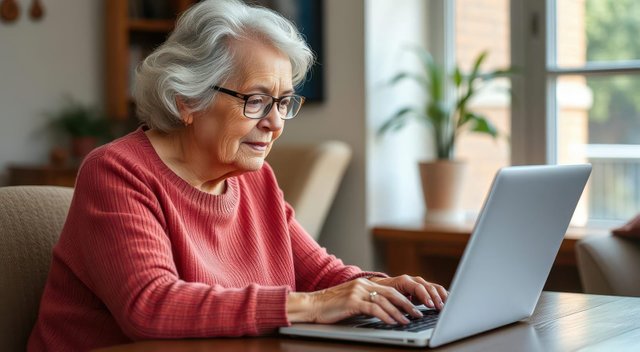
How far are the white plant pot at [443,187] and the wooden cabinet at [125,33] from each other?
1.37 meters

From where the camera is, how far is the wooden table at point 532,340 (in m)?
1.37

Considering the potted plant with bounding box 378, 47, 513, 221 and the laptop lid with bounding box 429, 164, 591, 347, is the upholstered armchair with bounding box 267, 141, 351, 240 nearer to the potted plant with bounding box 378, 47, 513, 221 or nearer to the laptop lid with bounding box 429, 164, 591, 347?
the potted plant with bounding box 378, 47, 513, 221

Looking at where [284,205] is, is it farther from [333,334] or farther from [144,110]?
[333,334]

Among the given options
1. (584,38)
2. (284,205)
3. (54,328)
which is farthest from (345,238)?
(54,328)

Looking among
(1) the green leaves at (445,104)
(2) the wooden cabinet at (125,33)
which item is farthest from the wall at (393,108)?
(2) the wooden cabinet at (125,33)

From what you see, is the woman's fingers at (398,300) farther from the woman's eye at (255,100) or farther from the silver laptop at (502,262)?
the woman's eye at (255,100)

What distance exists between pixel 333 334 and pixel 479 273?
22cm

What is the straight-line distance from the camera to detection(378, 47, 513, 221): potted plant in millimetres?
3658

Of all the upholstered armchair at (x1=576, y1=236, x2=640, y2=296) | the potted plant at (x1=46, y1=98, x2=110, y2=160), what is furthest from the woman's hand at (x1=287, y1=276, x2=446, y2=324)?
the potted plant at (x1=46, y1=98, x2=110, y2=160)

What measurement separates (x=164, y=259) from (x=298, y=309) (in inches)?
8.8

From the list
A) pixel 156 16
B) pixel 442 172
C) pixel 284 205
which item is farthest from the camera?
pixel 156 16

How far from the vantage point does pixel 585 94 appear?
3705 mm

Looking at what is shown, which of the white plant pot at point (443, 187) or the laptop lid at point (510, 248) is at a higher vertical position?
the laptop lid at point (510, 248)

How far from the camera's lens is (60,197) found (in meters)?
1.95
